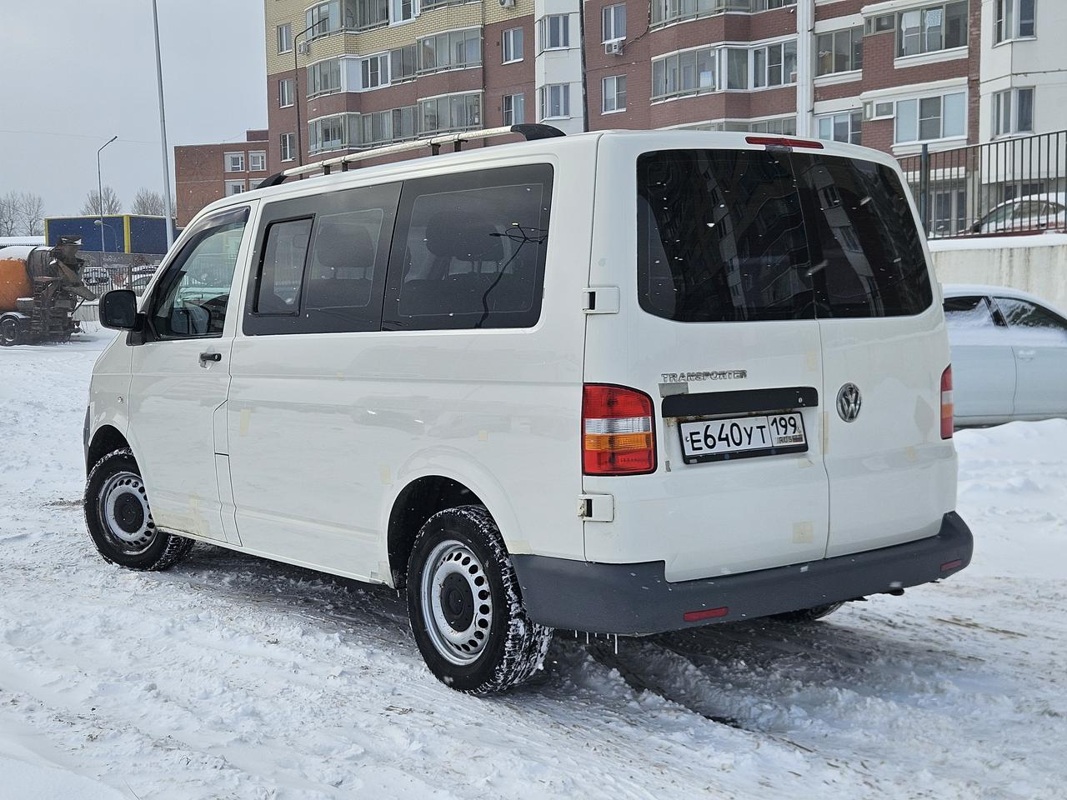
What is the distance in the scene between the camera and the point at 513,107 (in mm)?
55469

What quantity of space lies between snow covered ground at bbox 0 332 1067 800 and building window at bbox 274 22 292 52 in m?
66.0

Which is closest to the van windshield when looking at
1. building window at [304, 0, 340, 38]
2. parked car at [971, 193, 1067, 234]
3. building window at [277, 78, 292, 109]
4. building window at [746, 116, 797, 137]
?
parked car at [971, 193, 1067, 234]

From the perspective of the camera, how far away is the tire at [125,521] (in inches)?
264

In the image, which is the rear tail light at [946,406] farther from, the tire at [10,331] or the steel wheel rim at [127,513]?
the tire at [10,331]

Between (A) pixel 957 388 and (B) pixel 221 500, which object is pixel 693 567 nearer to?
(B) pixel 221 500

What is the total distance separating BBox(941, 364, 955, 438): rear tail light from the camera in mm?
4726

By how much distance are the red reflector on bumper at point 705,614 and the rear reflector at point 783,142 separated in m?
1.71

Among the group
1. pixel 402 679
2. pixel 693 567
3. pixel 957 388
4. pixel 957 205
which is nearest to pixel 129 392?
pixel 402 679

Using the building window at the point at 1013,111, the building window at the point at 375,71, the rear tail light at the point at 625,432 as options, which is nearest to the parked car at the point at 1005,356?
the rear tail light at the point at 625,432

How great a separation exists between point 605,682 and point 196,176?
99.6 m

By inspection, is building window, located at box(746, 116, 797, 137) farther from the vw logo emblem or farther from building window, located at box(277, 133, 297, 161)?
the vw logo emblem

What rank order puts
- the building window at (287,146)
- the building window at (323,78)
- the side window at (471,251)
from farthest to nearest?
the building window at (287,146) → the building window at (323,78) → the side window at (471,251)

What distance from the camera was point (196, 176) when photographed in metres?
98.0

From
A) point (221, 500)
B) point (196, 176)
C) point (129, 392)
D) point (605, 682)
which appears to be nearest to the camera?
point (605, 682)
